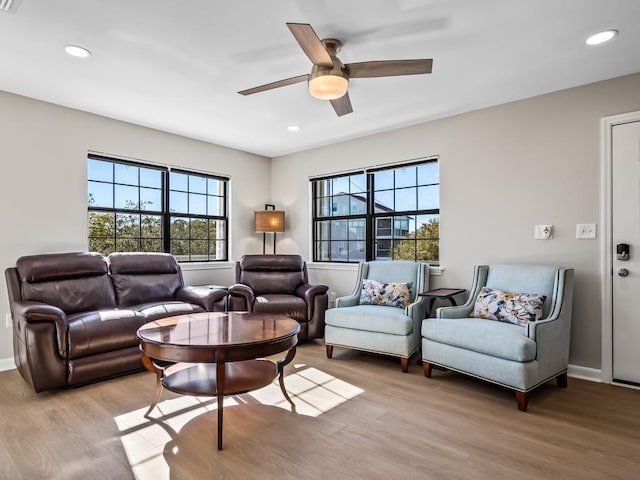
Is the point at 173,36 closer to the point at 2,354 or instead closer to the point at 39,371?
the point at 39,371

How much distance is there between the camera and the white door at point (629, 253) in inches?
113

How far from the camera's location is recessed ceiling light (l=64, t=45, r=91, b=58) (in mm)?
2533

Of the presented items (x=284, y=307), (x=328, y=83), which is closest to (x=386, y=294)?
(x=284, y=307)

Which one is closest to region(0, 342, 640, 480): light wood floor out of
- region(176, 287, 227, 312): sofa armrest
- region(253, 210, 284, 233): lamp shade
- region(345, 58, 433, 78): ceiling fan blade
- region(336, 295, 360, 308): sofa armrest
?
region(176, 287, 227, 312): sofa armrest

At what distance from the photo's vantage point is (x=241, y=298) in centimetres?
399

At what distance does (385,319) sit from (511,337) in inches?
41.9

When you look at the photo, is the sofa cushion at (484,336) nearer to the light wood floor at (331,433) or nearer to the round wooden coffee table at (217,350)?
the light wood floor at (331,433)

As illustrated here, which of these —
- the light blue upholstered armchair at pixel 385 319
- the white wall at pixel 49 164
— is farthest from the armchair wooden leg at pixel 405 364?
the white wall at pixel 49 164

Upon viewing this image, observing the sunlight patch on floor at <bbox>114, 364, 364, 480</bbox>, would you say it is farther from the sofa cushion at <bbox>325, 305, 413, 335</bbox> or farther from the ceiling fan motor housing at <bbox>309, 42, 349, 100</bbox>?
the ceiling fan motor housing at <bbox>309, 42, 349, 100</bbox>

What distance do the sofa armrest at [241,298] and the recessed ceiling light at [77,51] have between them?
7.64ft

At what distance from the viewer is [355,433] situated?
2.17m

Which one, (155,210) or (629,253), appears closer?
(629,253)

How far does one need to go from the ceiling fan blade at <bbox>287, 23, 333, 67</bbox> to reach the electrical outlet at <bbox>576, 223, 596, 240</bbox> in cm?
242

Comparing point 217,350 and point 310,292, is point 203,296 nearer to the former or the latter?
point 310,292
